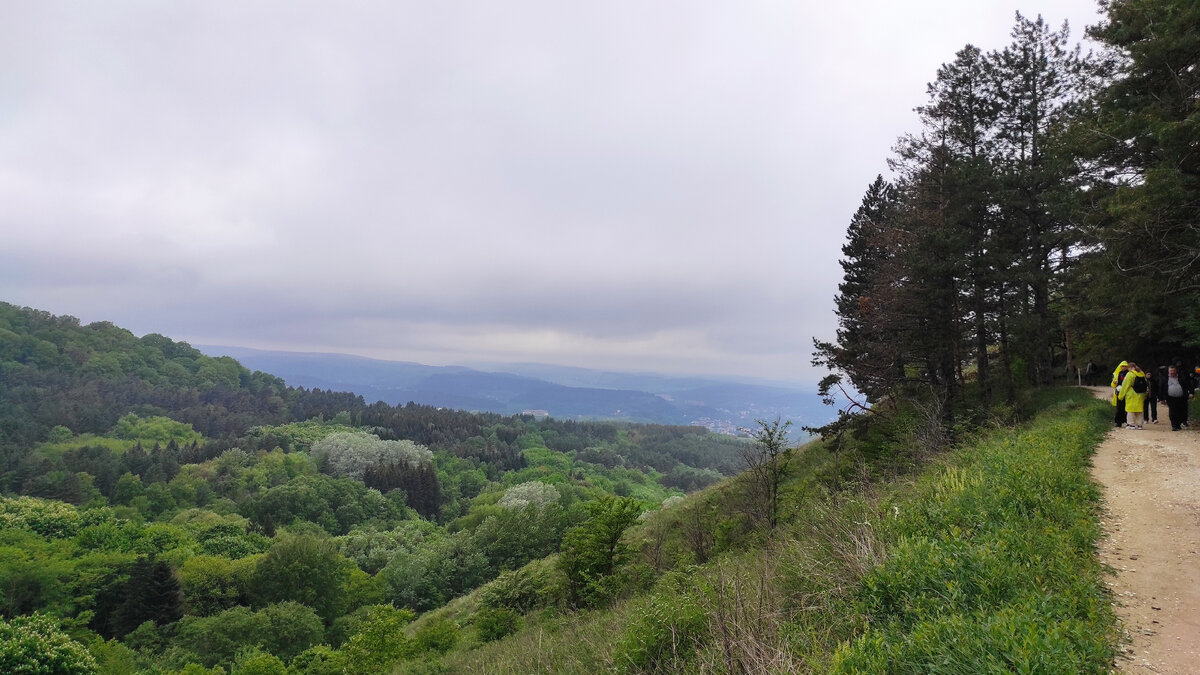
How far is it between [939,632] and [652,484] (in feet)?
418

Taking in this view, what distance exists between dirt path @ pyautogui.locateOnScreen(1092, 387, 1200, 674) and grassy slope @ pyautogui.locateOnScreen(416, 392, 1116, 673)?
0.84ft

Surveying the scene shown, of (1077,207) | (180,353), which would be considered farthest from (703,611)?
(180,353)

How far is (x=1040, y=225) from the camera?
18.9 meters

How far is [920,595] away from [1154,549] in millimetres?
3610

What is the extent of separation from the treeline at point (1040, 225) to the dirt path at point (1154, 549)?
4.72 meters

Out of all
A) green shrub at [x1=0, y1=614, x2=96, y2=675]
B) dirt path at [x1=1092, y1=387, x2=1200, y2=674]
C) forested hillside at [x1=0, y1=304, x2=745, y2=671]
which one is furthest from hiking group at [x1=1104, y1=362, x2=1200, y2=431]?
green shrub at [x1=0, y1=614, x2=96, y2=675]

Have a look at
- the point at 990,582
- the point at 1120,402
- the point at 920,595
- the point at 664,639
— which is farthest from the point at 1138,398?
the point at 664,639

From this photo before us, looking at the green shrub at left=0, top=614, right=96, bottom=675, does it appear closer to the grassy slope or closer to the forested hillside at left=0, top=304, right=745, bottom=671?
the forested hillside at left=0, top=304, right=745, bottom=671

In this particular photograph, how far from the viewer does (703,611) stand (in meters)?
5.71

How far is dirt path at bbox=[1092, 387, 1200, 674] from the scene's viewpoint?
12.5ft

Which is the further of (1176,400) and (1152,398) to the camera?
(1152,398)

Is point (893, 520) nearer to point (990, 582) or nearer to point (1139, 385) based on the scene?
point (990, 582)

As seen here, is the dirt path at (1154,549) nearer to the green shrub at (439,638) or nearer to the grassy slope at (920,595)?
the grassy slope at (920,595)

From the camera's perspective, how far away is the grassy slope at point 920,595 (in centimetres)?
343
